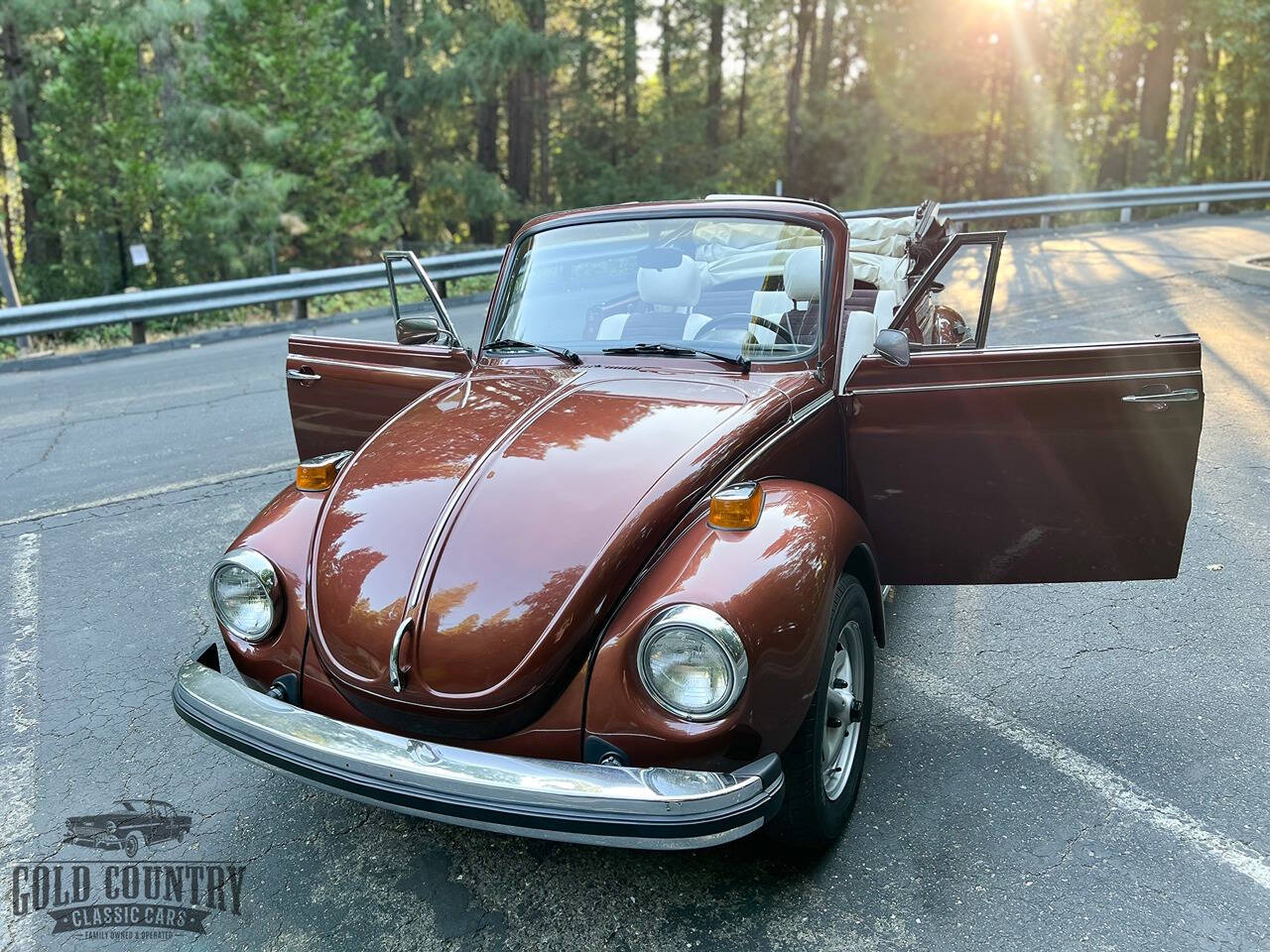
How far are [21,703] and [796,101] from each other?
96.9ft

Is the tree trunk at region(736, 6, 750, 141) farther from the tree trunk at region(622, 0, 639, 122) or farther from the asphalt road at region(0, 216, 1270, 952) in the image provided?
the asphalt road at region(0, 216, 1270, 952)

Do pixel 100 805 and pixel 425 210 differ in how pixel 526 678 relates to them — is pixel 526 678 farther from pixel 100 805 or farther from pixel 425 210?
pixel 425 210

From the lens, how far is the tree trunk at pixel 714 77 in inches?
1305

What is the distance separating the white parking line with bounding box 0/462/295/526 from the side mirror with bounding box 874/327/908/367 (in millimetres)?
4599

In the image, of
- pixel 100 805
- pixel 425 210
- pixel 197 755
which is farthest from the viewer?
pixel 425 210

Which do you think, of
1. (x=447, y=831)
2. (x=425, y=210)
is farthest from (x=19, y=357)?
(x=425, y=210)

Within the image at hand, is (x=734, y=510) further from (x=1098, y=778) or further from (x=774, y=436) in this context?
(x=1098, y=778)

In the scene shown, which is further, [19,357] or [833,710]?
[19,357]

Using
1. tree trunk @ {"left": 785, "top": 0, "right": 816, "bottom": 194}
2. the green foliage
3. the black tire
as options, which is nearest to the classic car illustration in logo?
the black tire

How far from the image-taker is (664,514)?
9.25ft

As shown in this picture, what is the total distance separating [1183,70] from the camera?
3766 centimetres

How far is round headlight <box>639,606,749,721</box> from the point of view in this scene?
2.44 meters

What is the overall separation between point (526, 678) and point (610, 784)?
0.35 metres

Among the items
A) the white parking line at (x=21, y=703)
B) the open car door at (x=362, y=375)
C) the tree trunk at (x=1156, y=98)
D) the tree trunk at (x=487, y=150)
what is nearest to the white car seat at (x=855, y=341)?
the open car door at (x=362, y=375)
